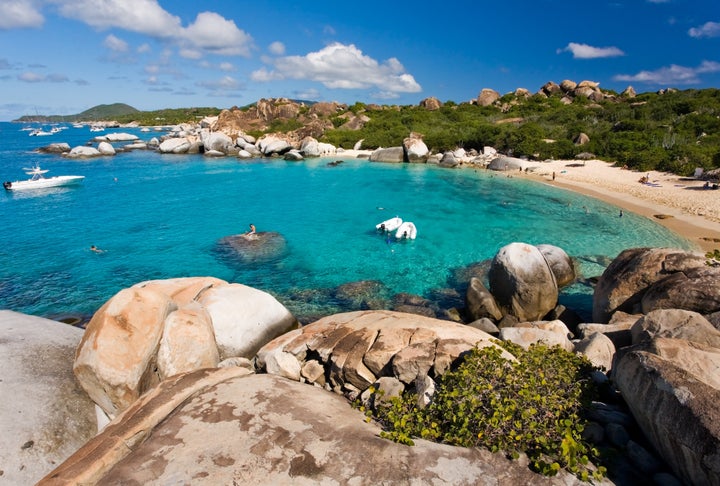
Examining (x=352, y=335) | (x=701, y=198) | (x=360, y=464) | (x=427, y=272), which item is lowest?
(x=427, y=272)

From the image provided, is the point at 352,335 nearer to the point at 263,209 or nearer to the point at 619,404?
the point at 619,404

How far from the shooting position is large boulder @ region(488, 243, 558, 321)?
42.5ft

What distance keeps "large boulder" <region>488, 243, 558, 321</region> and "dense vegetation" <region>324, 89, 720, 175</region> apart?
90.1 ft

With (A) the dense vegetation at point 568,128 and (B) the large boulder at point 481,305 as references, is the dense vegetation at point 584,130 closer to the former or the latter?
(A) the dense vegetation at point 568,128

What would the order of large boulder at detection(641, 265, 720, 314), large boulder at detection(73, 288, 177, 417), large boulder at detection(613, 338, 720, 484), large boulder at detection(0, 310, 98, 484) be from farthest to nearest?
large boulder at detection(641, 265, 720, 314) → large boulder at detection(73, 288, 177, 417) → large boulder at detection(0, 310, 98, 484) → large boulder at detection(613, 338, 720, 484)

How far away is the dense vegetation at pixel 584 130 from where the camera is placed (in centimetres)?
3584

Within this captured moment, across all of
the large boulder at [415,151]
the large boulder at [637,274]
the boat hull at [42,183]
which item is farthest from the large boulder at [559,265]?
the boat hull at [42,183]

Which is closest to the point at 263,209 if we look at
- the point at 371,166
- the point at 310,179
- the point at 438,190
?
the point at 310,179

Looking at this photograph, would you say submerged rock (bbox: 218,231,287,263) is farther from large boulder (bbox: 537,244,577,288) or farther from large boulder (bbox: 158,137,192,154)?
large boulder (bbox: 158,137,192,154)

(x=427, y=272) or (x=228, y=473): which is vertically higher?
(x=228, y=473)

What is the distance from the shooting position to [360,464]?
4578mm

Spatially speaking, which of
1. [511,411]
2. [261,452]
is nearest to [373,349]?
[511,411]

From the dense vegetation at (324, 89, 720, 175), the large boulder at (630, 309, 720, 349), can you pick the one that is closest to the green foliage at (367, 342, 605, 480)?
the large boulder at (630, 309, 720, 349)

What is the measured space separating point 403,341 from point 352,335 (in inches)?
49.9
